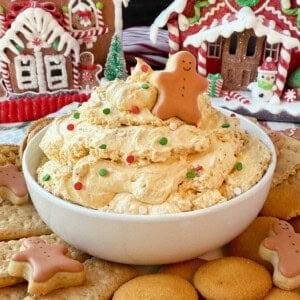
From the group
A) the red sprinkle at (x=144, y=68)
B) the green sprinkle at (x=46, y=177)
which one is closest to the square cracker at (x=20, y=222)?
the green sprinkle at (x=46, y=177)

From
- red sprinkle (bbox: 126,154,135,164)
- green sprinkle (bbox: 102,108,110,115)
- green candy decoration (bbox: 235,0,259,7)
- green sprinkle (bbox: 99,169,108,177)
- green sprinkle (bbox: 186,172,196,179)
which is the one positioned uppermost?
green sprinkle (bbox: 102,108,110,115)

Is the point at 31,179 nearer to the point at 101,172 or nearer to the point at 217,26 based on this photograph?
the point at 101,172

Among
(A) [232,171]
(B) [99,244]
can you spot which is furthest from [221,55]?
(B) [99,244]

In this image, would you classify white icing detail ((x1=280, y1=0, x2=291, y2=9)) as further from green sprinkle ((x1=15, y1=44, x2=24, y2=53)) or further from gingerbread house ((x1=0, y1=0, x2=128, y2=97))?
green sprinkle ((x1=15, y1=44, x2=24, y2=53))

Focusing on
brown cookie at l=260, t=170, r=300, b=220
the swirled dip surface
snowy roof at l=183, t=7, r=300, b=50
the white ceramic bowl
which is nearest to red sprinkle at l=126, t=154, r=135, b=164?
the swirled dip surface

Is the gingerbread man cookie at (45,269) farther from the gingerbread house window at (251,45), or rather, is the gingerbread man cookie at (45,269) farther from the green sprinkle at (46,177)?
the gingerbread house window at (251,45)

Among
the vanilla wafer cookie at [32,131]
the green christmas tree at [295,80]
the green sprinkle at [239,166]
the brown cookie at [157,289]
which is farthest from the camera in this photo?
the green christmas tree at [295,80]
